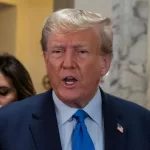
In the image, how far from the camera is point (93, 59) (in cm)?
122

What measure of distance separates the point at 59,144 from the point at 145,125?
26cm

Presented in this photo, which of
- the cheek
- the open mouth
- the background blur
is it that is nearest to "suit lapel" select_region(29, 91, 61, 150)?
the open mouth

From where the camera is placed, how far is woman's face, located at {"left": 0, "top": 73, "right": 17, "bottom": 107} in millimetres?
1730

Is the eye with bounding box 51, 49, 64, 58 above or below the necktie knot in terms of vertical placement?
above

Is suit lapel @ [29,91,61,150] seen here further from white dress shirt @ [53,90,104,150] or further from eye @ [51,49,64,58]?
eye @ [51,49,64,58]

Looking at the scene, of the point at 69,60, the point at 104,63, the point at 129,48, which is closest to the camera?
the point at 69,60

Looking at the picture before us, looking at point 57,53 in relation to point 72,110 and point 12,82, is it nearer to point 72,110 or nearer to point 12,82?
point 72,110

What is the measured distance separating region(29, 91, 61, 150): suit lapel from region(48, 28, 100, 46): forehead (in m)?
0.18

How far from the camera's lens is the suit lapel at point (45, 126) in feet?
3.91

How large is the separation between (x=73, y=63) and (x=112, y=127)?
0.23 meters

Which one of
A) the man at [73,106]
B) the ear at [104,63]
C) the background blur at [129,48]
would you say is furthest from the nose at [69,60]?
the background blur at [129,48]

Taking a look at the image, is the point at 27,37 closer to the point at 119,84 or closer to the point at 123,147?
the point at 119,84

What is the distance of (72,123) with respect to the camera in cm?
123

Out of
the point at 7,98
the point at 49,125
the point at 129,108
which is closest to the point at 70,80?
the point at 49,125
